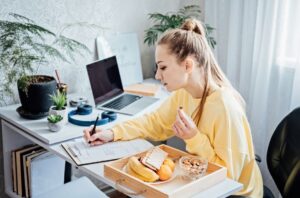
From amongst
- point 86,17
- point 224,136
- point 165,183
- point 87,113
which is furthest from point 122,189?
point 86,17

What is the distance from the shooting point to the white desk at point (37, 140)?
4.09 ft

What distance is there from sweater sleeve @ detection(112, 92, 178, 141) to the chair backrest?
44cm

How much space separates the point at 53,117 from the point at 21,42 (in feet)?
1.46

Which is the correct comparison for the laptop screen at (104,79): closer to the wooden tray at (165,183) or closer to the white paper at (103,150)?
the white paper at (103,150)

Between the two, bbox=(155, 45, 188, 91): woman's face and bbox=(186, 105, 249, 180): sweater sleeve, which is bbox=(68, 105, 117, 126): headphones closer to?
bbox=(155, 45, 188, 91): woman's face

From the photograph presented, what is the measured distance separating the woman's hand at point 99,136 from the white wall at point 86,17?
2.41 feet

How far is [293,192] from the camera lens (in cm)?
149

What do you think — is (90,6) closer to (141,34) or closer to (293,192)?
(141,34)

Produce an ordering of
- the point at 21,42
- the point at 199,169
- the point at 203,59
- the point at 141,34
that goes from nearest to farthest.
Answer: the point at 199,169, the point at 203,59, the point at 21,42, the point at 141,34

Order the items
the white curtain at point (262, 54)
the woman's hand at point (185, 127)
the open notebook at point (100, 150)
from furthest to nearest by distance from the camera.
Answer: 1. the white curtain at point (262, 54)
2. the open notebook at point (100, 150)
3. the woman's hand at point (185, 127)

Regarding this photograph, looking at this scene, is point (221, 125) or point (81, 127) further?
point (81, 127)

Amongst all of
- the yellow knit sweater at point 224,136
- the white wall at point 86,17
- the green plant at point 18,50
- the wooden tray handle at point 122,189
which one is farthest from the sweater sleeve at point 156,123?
the white wall at point 86,17

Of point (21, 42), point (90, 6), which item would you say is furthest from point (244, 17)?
point (21, 42)

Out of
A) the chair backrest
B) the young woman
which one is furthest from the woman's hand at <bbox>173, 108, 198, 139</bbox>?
the chair backrest
